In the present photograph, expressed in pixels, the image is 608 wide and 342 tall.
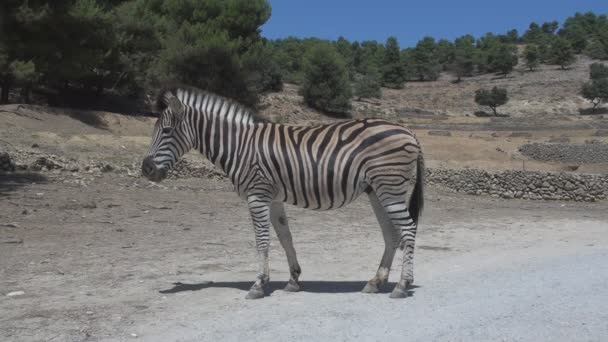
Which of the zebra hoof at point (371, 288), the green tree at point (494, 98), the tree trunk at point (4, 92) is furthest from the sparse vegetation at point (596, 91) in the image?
the zebra hoof at point (371, 288)

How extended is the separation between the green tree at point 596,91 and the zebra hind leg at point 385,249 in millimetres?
77677

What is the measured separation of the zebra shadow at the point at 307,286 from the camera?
7430 mm

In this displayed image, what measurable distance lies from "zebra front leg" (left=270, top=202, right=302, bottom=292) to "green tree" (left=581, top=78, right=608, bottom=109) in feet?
256

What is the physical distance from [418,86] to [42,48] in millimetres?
83138

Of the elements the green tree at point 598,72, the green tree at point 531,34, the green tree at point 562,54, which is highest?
the green tree at point 531,34

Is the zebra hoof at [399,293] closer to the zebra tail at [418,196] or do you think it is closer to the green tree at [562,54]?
the zebra tail at [418,196]

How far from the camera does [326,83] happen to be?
56156 mm

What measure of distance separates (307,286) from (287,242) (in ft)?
2.21

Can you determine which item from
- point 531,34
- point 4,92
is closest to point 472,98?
point 4,92

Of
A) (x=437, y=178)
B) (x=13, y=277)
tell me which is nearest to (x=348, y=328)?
(x=13, y=277)

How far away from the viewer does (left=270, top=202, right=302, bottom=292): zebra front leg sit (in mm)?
7344

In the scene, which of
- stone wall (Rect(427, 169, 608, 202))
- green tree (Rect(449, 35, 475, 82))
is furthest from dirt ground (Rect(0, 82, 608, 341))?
green tree (Rect(449, 35, 475, 82))

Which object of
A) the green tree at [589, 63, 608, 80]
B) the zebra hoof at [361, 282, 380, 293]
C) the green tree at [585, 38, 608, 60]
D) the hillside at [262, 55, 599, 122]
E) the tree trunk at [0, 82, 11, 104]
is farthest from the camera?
the green tree at [585, 38, 608, 60]

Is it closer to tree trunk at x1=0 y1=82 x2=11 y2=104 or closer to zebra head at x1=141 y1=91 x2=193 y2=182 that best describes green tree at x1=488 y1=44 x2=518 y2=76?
tree trunk at x1=0 y1=82 x2=11 y2=104
